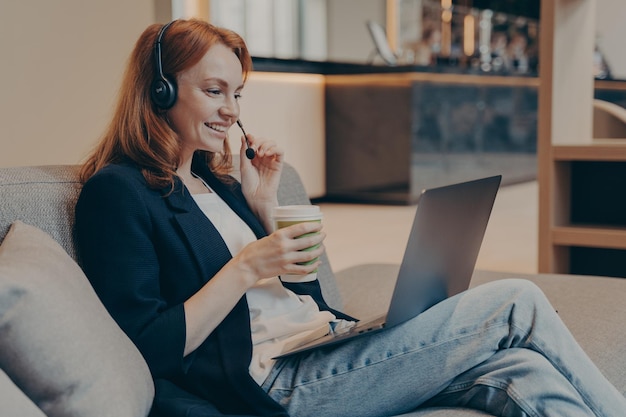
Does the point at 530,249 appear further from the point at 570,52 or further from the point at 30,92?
the point at 30,92

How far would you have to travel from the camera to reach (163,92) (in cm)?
151

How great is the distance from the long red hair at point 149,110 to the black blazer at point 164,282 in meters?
0.04

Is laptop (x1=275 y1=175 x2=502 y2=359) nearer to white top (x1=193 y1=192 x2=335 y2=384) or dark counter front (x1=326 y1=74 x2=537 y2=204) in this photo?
white top (x1=193 y1=192 x2=335 y2=384)

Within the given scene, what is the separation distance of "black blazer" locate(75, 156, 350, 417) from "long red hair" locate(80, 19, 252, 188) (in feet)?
0.13

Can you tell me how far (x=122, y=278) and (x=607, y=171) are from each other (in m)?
2.42

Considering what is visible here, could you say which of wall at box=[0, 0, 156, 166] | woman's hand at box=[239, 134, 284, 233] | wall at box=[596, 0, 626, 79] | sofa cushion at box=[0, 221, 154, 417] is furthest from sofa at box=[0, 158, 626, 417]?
wall at box=[596, 0, 626, 79]

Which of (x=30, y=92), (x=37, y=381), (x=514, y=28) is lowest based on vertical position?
(x=37, y=381)

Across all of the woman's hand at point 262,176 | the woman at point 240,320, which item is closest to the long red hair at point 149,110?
the woman at point 240,320

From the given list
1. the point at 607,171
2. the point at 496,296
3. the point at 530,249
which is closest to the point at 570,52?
the point at 607,171

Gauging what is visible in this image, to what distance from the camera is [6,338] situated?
1.08 m

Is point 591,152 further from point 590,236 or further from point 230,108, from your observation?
point 230,108

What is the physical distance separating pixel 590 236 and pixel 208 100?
6.53 feet

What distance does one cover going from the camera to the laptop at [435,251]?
1.32 metres

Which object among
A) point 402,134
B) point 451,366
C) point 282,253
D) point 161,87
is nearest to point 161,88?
point 161,87
